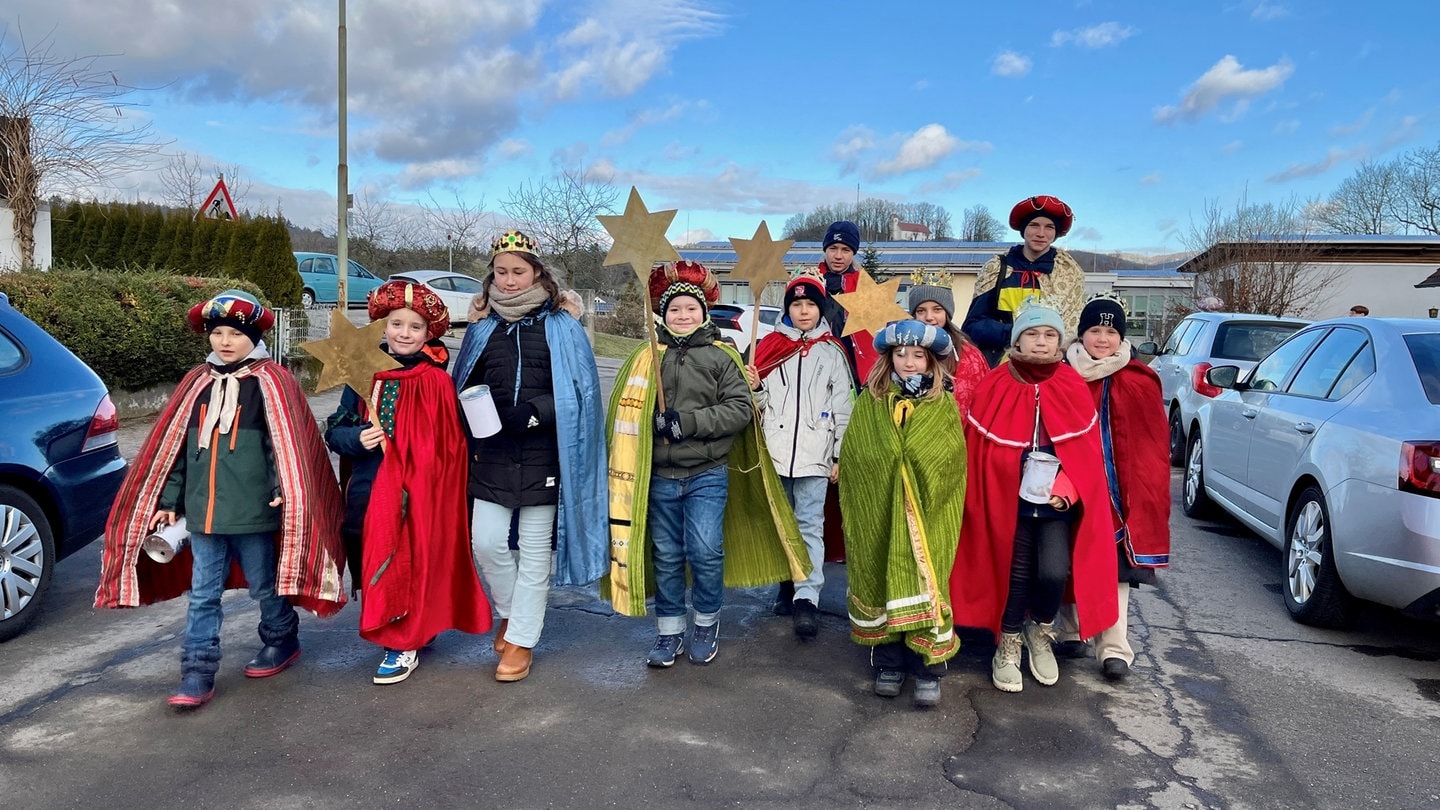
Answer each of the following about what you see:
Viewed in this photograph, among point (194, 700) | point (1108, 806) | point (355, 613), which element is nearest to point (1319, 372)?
point (1108, 806)

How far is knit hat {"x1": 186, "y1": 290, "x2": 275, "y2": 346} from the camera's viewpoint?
375cm

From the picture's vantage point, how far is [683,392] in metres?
4.19

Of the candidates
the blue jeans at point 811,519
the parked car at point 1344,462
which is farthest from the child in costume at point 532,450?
the parked car at point 1344,462

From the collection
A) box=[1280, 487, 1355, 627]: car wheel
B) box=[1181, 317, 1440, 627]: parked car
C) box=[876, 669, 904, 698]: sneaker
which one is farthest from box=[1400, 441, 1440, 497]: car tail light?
box=[876, 669, 904, 698]: sneaker

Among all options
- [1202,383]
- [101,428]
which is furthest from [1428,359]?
[101,428]

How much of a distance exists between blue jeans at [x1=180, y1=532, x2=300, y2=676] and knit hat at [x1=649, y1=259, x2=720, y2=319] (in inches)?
73.8

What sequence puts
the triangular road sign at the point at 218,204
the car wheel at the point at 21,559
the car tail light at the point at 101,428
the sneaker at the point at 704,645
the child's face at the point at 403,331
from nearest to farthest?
the child's face at the point at 403,331, the sneaker at the point at 704,645, the car wheel at the point at 21,559, the car tail light at the point at 101,428, the triangular road sign at the point at 218,204

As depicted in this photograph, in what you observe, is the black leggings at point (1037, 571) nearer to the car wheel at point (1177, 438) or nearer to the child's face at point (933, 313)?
the child's face at point (933, 313)

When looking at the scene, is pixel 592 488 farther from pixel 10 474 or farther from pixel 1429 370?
pixel 1429 370

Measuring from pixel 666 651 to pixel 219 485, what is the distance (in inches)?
75.8

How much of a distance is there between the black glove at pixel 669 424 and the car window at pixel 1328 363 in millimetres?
3506

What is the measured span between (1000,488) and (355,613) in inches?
127

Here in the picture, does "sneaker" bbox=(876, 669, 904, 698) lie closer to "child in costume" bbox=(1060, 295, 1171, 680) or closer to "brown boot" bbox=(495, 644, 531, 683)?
"child in costume" bbox=(1060, 295, 1171, 680)

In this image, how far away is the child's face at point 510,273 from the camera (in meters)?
4.07
